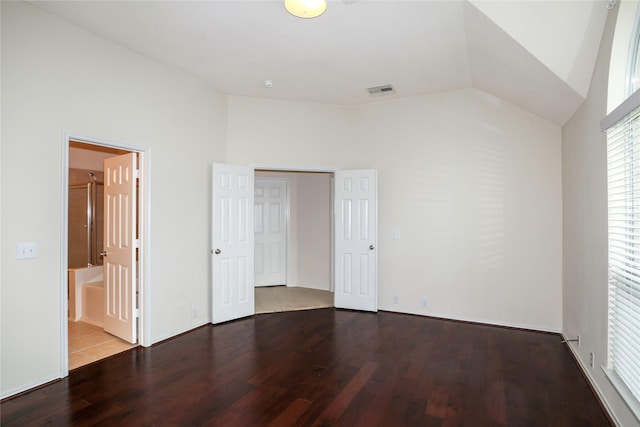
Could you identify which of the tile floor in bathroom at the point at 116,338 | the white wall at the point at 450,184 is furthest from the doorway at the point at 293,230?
the white wall at the point at 450,184

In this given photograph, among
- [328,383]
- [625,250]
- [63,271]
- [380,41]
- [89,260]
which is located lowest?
[328,383]

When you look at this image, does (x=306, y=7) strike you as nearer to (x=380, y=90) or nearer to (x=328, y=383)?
(x=380, y=90)

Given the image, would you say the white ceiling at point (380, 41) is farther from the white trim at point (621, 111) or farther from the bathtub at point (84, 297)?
the bathtub at point (84, 297)

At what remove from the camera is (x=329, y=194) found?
244 inches

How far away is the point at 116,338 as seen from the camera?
3730mm

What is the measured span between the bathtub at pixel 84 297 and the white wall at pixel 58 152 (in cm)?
114


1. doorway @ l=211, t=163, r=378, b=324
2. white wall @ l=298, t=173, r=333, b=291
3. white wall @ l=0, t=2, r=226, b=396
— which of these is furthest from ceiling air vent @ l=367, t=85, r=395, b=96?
white wall @ l=0, t=2, r=226, b=396

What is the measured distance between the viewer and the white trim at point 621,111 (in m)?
1.96

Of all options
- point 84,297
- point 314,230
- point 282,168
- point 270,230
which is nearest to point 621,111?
point 282,168

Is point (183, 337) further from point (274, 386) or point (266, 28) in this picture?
point (266, 28)

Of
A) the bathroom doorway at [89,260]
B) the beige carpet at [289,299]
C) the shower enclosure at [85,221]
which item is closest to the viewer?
the bathroom doorway at [89,260]

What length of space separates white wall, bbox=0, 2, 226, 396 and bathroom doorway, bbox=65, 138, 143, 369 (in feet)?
0.65

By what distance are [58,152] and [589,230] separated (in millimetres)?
4435

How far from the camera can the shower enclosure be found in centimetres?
551
